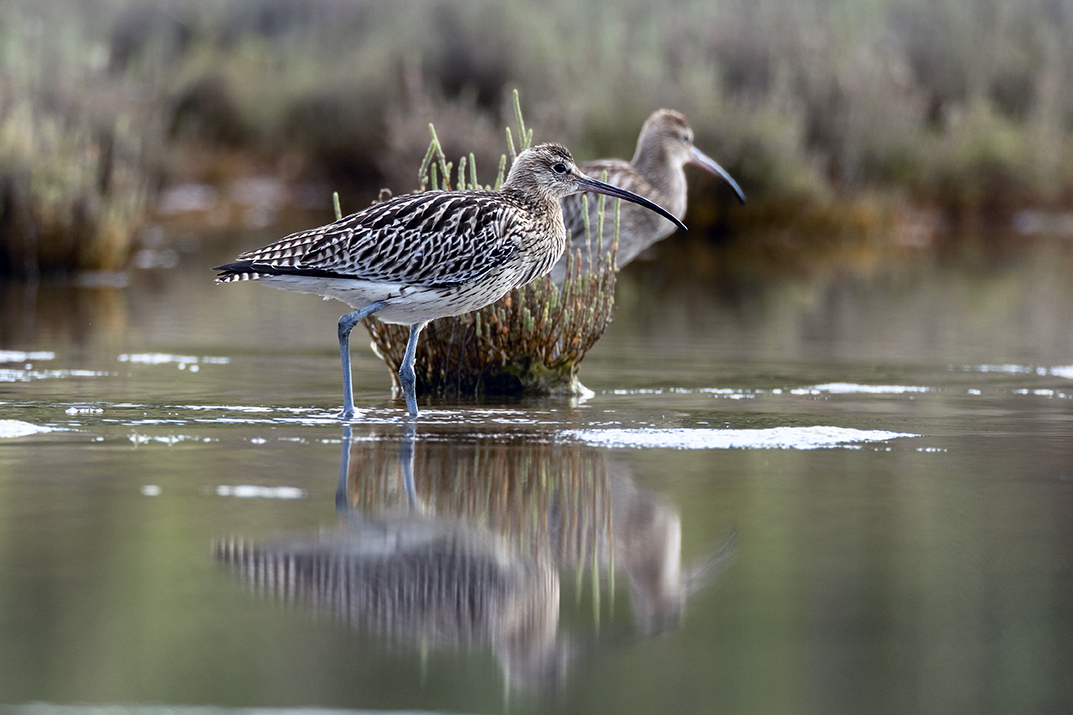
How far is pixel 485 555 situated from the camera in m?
5.79

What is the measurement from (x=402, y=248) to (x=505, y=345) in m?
1.67

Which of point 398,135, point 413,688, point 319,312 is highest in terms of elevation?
point 398,135

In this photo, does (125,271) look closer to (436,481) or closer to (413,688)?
(436,481)

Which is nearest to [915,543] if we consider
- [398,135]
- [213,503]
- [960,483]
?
[960,483]

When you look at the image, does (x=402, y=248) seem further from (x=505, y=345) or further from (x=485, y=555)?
(x=485, y=555)

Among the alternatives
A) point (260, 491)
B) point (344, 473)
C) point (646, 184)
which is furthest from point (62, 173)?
point (260, 491)

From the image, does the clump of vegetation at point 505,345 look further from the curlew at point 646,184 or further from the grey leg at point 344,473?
the curlew at point 646,184

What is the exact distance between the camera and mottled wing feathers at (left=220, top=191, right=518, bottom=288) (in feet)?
28.7

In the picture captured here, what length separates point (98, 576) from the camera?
550 centimetres

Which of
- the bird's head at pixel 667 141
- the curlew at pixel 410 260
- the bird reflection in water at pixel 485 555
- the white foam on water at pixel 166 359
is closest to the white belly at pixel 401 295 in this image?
the curlew at pixel 410 260

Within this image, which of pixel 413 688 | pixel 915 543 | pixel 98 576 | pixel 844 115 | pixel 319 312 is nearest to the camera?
pixel 413 688

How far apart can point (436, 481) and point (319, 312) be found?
386 inches

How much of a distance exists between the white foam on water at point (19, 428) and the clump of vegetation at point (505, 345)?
2.36 m

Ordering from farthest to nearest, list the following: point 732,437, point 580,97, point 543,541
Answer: point 580,97
point 732,437
point 543,541
